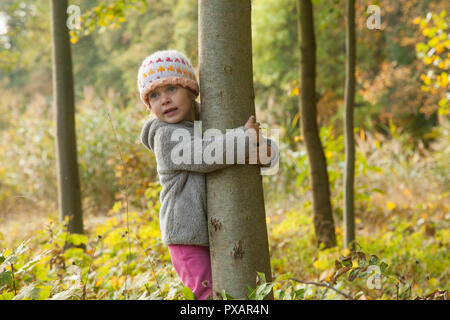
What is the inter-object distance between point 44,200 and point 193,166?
5.52 meters

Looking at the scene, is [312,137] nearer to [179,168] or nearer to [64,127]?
[64,127]

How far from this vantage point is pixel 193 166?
1.72m

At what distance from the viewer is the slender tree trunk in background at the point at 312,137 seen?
4.09m

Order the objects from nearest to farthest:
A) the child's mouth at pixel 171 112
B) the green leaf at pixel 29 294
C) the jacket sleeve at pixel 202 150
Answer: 1. the green leaf at pixel 29 294
2. the jacket sleeve at pixel 202 150
3. the child's mouth at pixel 171 112

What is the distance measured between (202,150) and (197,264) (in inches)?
20.7

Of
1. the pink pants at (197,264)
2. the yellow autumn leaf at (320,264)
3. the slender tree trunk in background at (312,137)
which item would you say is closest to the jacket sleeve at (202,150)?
the pink pants at (197,264)

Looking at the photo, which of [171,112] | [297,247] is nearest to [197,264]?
[171,112]

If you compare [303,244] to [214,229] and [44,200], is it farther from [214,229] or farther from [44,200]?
[44,200]

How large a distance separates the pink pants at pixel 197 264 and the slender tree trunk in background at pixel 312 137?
7.91ft

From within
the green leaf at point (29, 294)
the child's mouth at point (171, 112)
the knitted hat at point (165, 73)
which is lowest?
the green leaf at point (29, 294)

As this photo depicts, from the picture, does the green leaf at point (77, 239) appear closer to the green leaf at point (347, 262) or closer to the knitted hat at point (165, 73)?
the knitted hat at point (165, 73)

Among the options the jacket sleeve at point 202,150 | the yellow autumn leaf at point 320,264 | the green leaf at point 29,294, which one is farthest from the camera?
the yellow autumn leaf at point 320,264

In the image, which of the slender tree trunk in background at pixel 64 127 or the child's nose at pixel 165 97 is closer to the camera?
the child's nose at pixel 165 97
